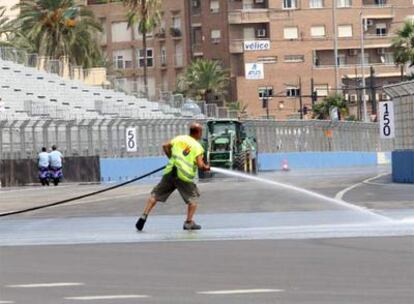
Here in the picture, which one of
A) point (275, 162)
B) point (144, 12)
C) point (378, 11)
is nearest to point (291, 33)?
point (378, 11)

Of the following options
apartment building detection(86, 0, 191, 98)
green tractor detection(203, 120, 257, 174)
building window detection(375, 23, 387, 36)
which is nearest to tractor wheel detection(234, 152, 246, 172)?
green tractor detection(203, 120, 257, 174)

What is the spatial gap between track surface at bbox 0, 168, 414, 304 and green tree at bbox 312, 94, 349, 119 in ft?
245

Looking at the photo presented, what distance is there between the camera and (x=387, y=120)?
3694 cm

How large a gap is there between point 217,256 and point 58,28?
2616 inches

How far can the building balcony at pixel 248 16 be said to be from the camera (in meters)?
102

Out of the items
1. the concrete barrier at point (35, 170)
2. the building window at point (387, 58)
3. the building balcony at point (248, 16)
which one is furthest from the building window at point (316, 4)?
the concrete barrier at point (35, 170)

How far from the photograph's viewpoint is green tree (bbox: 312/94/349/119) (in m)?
100

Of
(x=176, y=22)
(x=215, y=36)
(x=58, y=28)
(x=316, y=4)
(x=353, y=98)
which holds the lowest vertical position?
(x=353, y=98)

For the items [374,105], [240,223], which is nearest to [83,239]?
[240,223]

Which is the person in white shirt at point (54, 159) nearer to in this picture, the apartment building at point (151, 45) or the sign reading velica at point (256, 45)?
the sign reading velica at point (256, 45)

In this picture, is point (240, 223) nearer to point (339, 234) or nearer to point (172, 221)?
point (172, 221)

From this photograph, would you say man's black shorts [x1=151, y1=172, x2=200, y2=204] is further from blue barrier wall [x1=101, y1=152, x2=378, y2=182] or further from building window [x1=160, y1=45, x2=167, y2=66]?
building window [x1=160, y1=45, x2=167, y2=66]

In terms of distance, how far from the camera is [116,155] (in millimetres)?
53062

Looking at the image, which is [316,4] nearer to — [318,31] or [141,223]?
[318,31]
